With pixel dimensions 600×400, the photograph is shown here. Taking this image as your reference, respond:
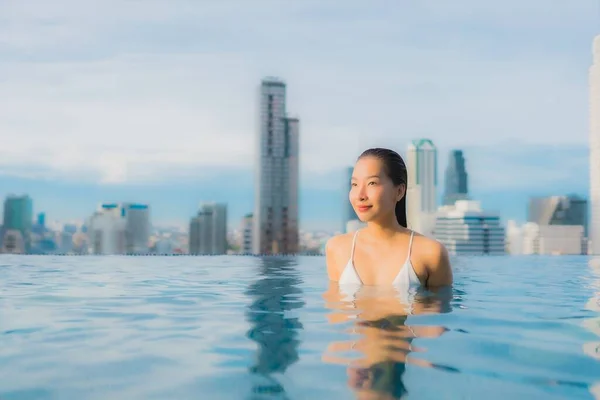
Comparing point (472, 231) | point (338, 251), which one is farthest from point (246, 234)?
point (338, 251)

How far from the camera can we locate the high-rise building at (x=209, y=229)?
150 metres

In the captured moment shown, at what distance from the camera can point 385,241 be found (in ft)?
19.5

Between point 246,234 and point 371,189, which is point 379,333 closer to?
point 371,189

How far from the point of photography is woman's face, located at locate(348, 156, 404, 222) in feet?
18.6

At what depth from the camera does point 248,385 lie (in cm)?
273

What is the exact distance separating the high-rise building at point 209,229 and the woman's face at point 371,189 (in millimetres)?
142168

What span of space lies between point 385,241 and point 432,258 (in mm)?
472

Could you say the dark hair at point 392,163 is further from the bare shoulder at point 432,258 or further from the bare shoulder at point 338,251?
the bare shoulder at point 338,251

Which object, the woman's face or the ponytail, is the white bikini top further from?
the woman's face

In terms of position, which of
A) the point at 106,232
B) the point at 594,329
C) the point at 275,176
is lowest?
the point at 106,232

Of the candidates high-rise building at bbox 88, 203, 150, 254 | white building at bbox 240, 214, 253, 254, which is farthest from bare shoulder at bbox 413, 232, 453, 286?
high-rise building at bbox 88, 203, 150, 254

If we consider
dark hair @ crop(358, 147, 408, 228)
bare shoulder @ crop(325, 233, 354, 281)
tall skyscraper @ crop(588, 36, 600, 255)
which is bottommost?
bare shoulder @ crop(325, 233, 354, 281)

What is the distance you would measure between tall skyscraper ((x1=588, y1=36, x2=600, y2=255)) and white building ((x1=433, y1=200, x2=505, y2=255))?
949 inches

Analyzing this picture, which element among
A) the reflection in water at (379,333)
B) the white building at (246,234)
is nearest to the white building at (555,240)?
the white building at (246,234)
